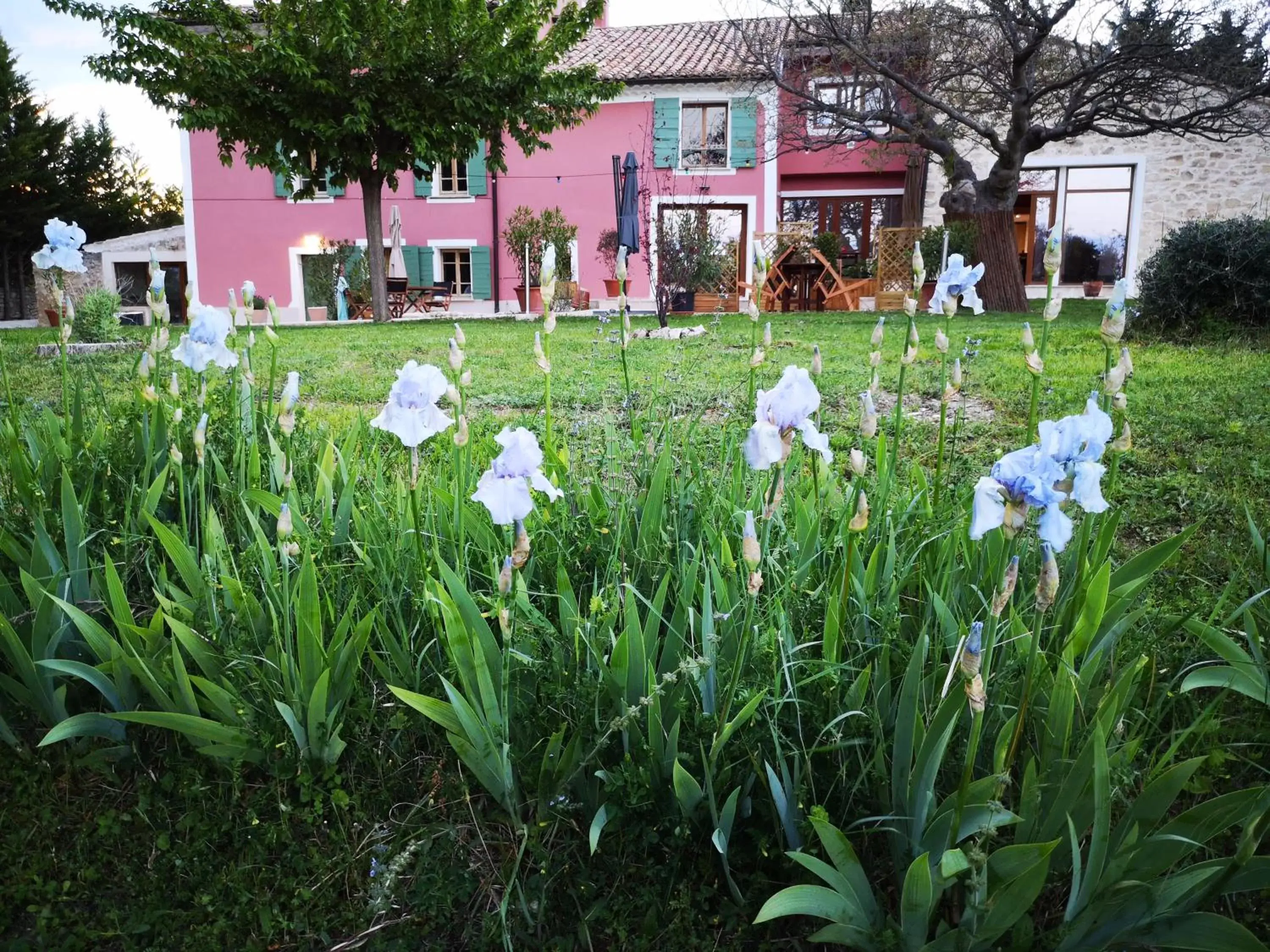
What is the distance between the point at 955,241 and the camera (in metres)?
13.6

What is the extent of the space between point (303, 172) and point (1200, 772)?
1624 centimetres

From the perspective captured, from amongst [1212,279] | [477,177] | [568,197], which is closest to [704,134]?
[568,197]

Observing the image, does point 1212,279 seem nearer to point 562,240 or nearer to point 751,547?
point 751,547

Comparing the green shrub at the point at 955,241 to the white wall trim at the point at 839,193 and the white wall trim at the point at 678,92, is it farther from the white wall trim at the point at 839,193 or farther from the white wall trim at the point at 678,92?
the white wall trim at the point at 678,92

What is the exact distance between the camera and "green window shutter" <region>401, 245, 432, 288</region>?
19.7 meters

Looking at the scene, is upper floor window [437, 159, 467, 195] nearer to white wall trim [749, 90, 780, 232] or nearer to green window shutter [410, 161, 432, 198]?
green window shutter [410, 161, 432, 198]

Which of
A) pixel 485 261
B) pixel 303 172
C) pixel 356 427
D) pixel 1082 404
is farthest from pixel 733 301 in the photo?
Answer: pixel 356 427

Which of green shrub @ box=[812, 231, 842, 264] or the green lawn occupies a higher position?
→ green shrub @ box=[812, 231, 842, 264]

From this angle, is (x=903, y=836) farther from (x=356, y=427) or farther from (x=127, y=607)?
(x=356, y=427)

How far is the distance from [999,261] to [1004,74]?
2540 mm

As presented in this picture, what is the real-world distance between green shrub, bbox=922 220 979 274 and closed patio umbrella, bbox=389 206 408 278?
30.2 ft

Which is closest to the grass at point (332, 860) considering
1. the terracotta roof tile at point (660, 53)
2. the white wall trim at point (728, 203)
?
the white wall trim at point (728, 203)

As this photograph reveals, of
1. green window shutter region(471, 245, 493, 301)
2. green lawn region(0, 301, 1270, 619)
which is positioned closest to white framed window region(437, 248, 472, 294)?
green window shutter region(471, 245, 493, 301)

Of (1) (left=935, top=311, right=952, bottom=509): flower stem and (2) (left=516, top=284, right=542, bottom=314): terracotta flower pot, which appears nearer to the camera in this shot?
(1) (left=935, top=311, right=952, bottom=509): flower stem
